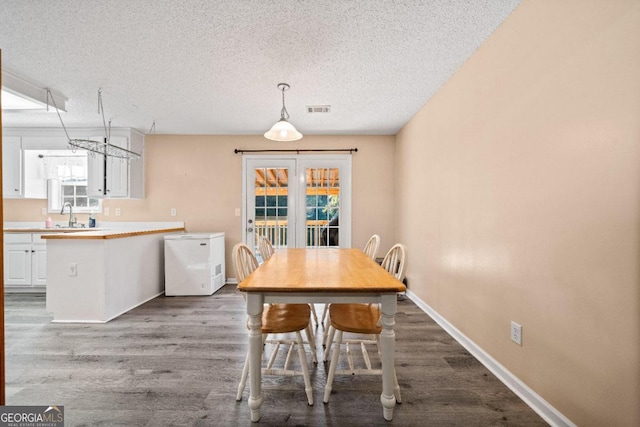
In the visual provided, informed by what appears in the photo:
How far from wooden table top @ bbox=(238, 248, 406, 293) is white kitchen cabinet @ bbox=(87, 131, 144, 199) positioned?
305 cm

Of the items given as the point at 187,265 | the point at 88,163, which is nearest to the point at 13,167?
the point at 88,163

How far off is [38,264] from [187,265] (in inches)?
80.0

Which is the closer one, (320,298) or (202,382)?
(320,298)

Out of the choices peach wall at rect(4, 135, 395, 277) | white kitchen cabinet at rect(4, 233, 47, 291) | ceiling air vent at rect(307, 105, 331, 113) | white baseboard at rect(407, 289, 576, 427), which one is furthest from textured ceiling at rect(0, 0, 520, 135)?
white baseboard at rect(407, 289, 576, 427)

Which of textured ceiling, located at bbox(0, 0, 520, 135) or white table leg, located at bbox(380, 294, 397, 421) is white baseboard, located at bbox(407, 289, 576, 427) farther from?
textured ceiling, located at bbox(0, 0, 520, 135)

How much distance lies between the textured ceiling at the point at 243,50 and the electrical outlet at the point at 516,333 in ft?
6.39

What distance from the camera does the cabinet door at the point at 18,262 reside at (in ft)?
12.1

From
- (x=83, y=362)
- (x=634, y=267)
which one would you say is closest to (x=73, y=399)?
(x=83, y=362)

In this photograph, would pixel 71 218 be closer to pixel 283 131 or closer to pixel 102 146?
pixel 102 146

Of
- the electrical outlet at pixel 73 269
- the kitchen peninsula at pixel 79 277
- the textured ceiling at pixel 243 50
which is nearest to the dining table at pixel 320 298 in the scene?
the textured ceiling at pixel 243 50

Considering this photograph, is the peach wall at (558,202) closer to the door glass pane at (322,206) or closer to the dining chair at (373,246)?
the dining chair at (373,246)

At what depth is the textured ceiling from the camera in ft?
5.63

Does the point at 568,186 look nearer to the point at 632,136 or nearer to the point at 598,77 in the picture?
the point at 632,136

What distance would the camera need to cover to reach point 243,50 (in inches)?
83.0
